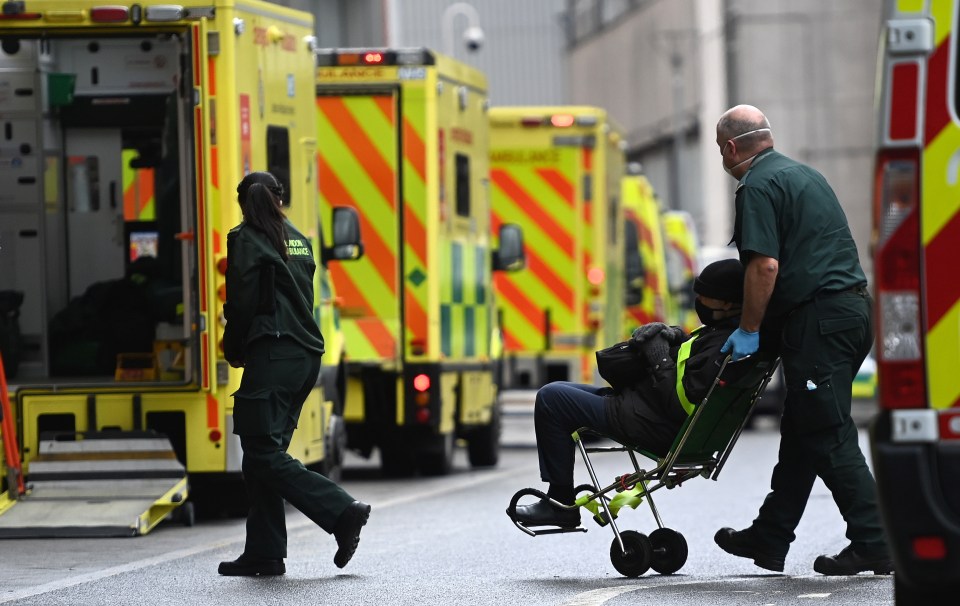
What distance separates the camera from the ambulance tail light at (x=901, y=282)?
553 centimetres

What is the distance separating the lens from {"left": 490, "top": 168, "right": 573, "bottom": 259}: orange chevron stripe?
19844 millimetres

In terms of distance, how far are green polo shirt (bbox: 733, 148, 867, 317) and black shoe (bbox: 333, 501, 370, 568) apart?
1.94 m

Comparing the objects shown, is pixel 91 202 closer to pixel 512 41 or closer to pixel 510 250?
pixel 510 250

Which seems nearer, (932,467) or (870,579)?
(932,467)

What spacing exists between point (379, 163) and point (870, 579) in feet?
26.0

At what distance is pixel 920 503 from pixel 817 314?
97.4 inches

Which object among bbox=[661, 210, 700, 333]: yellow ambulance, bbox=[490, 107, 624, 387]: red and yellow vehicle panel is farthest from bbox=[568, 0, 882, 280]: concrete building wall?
bbox=[490, 107, 624, 387]: red and yellow vehicle panel

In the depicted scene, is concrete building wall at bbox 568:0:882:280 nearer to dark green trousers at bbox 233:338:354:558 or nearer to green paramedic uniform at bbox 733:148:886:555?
dark green trousers at bbox 233:338:354:558

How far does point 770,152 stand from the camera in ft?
26.7

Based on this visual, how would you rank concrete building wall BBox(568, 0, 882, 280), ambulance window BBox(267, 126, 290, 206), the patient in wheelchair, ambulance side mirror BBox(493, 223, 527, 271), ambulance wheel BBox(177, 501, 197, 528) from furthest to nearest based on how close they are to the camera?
concrete building wall BBox(568, 0, 882, 280) < ambulance side mirror BBox(493, 223, 527, 271) < ambulance window BBox(267, 126, 290, 206) < ambulance wheel BBox(177, 501, 197, 528) < the patient in wheelchair

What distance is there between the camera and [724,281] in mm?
8102

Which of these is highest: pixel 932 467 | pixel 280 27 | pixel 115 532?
pixel 280 27

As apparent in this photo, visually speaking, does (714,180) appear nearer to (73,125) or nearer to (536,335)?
(536,335)

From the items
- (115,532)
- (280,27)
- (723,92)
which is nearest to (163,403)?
(115,532)
